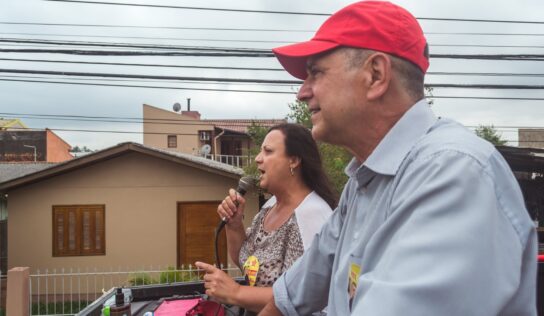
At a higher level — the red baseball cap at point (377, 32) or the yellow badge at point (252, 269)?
the red baseball cap at point (377, 32)

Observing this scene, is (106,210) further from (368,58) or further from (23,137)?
(23,137)

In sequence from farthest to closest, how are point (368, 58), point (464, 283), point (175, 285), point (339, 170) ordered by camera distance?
point (339, 170) → point (175, 285) → point (368, 58) → point (464, 283)

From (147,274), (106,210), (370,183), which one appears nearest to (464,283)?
(370,183)

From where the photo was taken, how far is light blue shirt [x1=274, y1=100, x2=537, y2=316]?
69 centimetres

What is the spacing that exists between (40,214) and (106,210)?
1.74 meters

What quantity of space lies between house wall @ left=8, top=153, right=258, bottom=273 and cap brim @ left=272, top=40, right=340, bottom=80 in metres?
11.3

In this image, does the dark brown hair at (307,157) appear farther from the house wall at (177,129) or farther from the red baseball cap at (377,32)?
the house wall at (177,129)

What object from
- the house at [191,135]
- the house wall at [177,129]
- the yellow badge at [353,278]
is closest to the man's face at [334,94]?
the yellow badge at [353,278]

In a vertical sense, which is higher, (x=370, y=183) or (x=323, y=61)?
(x=323, y=61)

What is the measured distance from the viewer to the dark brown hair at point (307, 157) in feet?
8.51

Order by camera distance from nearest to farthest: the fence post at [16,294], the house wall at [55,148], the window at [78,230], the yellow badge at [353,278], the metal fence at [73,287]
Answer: the yellow badge at [353,278], the fence post at [16,294], the metal fence at [73,287], the window at [78,230], the house wall at [55,148]

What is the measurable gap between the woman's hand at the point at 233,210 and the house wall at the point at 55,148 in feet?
112

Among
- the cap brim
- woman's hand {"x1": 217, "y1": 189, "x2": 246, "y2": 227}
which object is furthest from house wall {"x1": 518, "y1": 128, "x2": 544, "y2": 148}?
the cap brim

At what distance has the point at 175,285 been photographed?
2.51 metres
